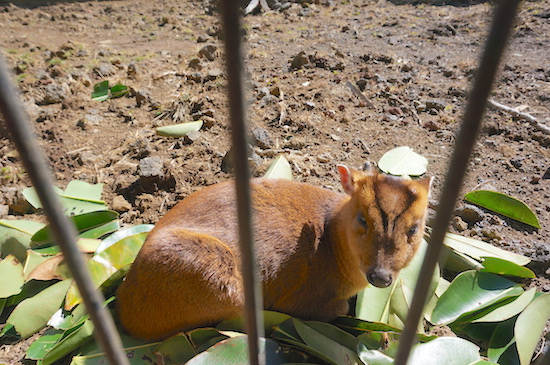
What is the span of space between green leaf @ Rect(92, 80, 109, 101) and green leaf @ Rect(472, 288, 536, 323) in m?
5.30

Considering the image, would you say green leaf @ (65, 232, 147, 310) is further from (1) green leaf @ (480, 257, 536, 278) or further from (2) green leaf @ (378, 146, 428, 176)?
(1) green leaf @ (480, 257, 536, 278)

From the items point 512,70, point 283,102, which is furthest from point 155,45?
point 512,70

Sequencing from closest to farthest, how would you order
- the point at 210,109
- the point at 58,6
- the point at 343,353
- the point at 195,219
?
the point at 343,353
the point at 195,219
the point at 210,109
the point at 58,6

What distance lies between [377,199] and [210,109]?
10.3 ft

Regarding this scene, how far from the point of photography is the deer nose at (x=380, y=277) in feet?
9.46

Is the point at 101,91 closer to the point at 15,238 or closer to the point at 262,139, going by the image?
the point at 262,139

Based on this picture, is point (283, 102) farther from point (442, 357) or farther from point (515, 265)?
point (442, 357)

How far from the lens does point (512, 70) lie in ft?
20.0

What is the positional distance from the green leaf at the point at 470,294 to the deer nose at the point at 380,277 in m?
0.58

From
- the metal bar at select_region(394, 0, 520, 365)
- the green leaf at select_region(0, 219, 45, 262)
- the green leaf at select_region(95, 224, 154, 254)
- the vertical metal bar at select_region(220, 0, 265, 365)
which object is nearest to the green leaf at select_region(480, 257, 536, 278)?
the metal bar at select_region(394, 0, 520, 365)

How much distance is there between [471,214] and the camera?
4.04 m

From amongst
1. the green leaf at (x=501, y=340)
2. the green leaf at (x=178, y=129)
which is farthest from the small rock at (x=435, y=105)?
the green leaf at (x=501, y=340)

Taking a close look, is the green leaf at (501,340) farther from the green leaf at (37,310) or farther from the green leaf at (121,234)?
the green leaf at (37,310)

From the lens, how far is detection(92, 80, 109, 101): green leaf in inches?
248
